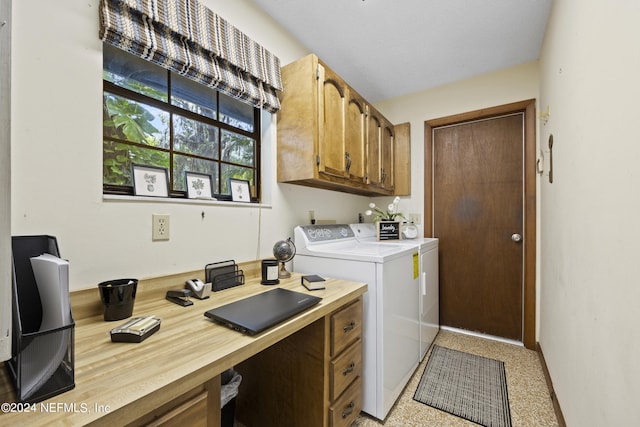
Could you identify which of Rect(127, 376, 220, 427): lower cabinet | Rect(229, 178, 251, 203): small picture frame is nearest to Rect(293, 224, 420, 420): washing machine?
Rect(229, 178, 251, 203): small picture frame

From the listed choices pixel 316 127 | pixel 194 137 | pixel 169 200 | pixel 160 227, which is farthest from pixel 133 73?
pixel 316 127

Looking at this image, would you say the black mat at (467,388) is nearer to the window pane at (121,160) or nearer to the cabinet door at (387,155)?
the cabinet door at (387,155)

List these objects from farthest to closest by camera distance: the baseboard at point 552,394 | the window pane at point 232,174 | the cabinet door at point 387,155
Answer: the cabinet door at point 387,155 → the window pane at point 232,174 → the baseboard at point 552,394

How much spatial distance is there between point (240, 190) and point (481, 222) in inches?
88.6

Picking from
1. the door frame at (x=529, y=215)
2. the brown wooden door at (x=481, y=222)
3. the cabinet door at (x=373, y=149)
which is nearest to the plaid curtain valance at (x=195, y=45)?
the cabinet door at (x=373, y=149)

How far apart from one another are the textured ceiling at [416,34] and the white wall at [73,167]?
1.16 meters

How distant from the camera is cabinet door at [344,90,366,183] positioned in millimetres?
2006

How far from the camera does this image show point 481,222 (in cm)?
258

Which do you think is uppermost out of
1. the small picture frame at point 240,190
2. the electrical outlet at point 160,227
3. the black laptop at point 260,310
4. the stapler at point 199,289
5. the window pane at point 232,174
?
the window pane at point 232,174

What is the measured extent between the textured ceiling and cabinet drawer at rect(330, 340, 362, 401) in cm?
204

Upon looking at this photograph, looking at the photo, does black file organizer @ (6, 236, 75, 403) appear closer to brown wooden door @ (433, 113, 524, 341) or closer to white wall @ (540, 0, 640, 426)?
white wall @ (540, 0, 640, 426)

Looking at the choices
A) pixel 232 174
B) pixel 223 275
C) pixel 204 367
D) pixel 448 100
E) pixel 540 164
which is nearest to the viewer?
pixel 204 367

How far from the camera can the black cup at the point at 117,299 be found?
0.94 meters

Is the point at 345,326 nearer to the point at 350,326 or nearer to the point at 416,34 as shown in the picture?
the point at 350,326
